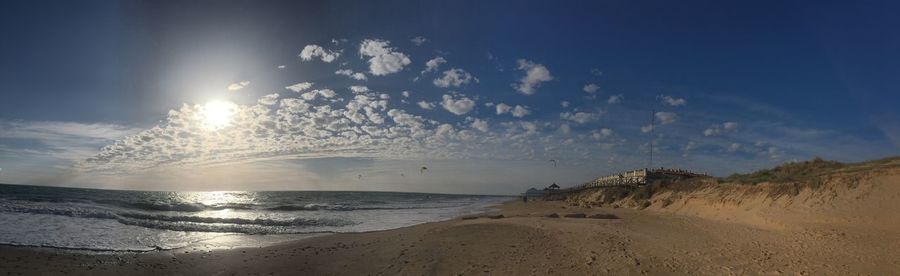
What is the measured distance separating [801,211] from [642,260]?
9239mm

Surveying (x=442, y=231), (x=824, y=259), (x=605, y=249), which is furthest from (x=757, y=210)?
(x=442, y=231)

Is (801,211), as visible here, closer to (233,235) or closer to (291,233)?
(291,233)

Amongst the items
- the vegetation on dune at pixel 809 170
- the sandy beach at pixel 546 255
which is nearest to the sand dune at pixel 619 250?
the sandy beach at pixel 546 255

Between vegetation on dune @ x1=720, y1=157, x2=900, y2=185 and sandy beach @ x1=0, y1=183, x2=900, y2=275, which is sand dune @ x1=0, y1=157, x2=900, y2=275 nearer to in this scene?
sandy beach @ x1=0, y1=183, x2=900, y2=275

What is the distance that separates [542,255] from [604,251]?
6.24 feet

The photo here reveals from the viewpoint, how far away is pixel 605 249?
1294 centimetres

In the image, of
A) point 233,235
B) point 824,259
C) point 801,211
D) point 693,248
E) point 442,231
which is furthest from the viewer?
point 233,235

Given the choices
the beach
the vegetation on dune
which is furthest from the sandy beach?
the vegetation on dune

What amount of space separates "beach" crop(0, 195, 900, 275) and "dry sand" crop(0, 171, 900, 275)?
0.03 metres

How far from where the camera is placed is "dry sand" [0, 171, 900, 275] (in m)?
10.9

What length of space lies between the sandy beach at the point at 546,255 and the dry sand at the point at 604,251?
0.03 m

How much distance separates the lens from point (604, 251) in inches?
499

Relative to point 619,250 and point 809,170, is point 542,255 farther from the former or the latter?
point 809,170

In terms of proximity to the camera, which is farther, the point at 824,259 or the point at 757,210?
the point at 757,210
